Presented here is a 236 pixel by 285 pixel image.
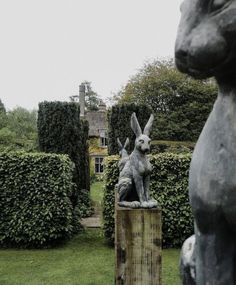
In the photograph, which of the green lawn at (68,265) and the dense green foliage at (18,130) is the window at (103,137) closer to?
the dense green foliage at (18,130)

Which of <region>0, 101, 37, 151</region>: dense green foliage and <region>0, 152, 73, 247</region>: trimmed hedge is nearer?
<region>0, 152, 73, 247</region>: trimmed hedge

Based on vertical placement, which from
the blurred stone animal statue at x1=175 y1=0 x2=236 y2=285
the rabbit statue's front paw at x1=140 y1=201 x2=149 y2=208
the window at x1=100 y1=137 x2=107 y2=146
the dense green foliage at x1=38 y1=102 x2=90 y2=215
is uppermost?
the window at x1=100 y1=137 x2=107 y2=146

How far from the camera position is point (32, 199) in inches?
408

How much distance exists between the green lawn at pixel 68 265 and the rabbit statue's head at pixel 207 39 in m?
6.57

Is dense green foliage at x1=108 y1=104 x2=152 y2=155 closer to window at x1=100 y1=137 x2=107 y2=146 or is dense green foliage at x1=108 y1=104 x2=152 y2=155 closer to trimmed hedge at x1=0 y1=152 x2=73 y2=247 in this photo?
trimmed hedge at x1=0 y1=152 x2=73 y2=247

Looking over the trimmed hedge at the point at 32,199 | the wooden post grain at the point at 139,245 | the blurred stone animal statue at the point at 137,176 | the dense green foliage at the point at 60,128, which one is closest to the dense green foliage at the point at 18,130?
the dense green foliage at the point at 60,128

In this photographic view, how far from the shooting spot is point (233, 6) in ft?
4.25

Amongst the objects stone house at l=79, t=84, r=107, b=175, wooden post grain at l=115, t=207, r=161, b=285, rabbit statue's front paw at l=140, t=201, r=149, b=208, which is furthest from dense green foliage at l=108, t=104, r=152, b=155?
stone house at l=79, t=84, r=107, b=175

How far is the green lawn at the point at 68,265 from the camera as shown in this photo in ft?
25.4

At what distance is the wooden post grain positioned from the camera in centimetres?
551

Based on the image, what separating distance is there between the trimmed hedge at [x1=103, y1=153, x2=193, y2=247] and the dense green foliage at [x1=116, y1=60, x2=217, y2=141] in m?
19.1

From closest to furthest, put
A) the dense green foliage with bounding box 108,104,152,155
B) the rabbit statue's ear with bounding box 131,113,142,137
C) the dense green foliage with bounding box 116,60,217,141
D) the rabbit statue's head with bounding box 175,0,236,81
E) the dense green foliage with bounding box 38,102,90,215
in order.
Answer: the rabbit statue's head with bounding box 175,0,236,81, the rabbit statue's ear with bounding box 131,113,142,137, the dense green foliage with bounding box 108,104,152,155, the dense green foliage with bounding box 38,102,90,215, the dense green foliage with bounding box 116,60,217,141

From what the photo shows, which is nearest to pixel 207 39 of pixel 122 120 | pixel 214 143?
pixel 214 143

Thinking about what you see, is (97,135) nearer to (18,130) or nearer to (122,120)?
(18,130)
